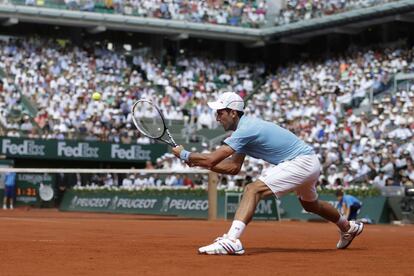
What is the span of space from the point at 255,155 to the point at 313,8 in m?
32.2

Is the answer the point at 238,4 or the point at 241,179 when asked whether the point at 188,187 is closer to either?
the point at 241,179

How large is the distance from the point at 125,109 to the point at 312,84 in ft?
26.5

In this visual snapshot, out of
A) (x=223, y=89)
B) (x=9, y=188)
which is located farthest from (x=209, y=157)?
(x=223, y=89)

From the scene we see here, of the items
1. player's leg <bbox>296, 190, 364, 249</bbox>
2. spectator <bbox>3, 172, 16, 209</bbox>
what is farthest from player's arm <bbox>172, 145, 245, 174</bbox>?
spectator <bbox>3, 172, 16, 209</bbox>

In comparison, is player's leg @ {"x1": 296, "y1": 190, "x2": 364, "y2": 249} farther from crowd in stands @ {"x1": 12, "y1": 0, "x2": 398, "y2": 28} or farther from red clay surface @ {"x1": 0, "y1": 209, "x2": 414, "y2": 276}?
crowd in stands @ {"x1": 12, "y1": 0, "x2": 398, "y2": 28}

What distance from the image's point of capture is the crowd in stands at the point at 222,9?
40281mm

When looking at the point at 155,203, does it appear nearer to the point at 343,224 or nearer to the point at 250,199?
the point at 343,224

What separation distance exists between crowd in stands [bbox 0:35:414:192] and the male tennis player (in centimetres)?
1639

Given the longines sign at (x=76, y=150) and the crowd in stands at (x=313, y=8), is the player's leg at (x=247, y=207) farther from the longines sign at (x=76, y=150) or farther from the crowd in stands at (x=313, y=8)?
the crowd in stands at (x=313, y=8)

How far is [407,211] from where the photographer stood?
2458cm

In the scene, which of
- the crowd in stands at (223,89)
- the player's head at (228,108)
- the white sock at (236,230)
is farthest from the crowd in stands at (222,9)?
Result: the white sock at (236,230)

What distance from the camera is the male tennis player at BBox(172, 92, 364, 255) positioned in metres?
9.52

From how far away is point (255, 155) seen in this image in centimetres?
986

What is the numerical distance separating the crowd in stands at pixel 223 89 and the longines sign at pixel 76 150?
0.30 metres
